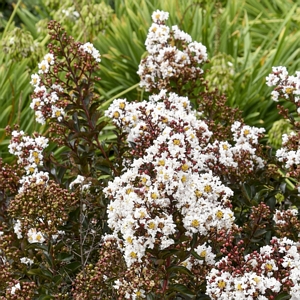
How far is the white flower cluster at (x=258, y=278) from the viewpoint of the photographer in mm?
2078

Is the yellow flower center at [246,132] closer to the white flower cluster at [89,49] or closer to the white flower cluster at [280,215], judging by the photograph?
the white flower cluster at [280,215]

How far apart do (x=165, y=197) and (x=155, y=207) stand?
0.06m

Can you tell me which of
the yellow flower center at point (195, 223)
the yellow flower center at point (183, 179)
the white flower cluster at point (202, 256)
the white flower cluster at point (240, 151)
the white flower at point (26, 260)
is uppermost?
the white flower cluster at point (240, 151)

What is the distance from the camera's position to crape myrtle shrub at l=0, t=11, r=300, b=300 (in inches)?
86.2

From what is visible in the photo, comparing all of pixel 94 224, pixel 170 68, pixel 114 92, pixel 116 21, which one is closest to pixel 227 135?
pixel 170 68

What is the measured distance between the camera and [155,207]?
2195 mm

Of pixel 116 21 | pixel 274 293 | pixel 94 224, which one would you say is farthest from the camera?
pixel 116 21

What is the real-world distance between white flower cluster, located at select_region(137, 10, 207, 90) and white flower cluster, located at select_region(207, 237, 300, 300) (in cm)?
121

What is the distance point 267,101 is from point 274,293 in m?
2.85

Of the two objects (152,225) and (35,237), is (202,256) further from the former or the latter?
(35,237)

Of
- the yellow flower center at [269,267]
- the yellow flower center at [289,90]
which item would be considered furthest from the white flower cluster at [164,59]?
the yellow flower center at [269,267]

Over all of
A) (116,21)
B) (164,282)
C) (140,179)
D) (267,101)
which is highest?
(116,21)

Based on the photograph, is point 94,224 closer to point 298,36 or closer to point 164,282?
point 164,282

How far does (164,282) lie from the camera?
91.3 inches
